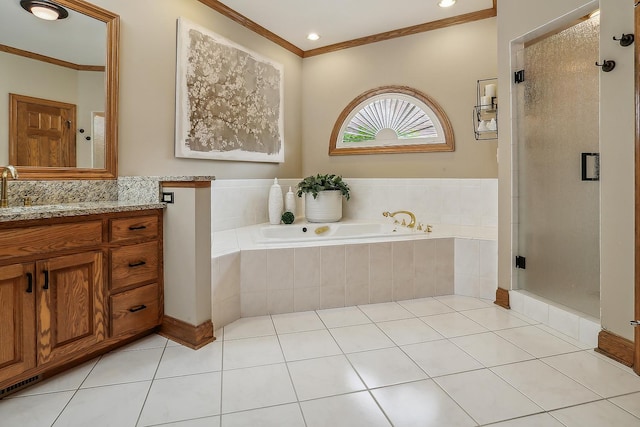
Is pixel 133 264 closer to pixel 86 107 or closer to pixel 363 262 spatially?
pixel 86 107

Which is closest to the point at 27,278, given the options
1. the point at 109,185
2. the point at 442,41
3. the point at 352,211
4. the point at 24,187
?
the point at 24,187

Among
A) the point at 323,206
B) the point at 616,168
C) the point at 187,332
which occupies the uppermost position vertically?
the point at 616,168

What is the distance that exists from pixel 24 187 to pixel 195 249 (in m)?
0.96

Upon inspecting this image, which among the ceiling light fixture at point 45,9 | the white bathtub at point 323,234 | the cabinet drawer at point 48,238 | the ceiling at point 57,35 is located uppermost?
the ceiling light fixture at point 45,9

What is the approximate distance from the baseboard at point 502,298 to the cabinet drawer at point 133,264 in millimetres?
2421

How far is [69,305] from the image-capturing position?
65.6 inches

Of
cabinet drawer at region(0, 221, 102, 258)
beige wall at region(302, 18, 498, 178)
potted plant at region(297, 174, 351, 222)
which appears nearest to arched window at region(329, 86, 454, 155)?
beige wall at region(302, 18, 498, 178)

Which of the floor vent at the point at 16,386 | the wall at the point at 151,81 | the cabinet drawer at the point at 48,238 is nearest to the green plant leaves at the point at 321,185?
the wall at the point at 151,81

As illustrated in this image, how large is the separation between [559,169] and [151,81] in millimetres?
2827

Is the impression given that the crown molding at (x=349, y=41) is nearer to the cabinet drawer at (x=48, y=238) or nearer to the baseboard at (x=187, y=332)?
the cabinet drawer at (x=48, y=238)

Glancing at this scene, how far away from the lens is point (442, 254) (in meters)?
2.90

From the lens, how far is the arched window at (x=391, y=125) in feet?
11.5

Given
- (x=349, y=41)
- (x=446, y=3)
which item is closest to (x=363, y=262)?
(x=446, y=3)

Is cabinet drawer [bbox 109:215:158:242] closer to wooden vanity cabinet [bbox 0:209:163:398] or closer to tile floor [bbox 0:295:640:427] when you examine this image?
wooden vanity cabinet [bbox 0:209:163:398]
